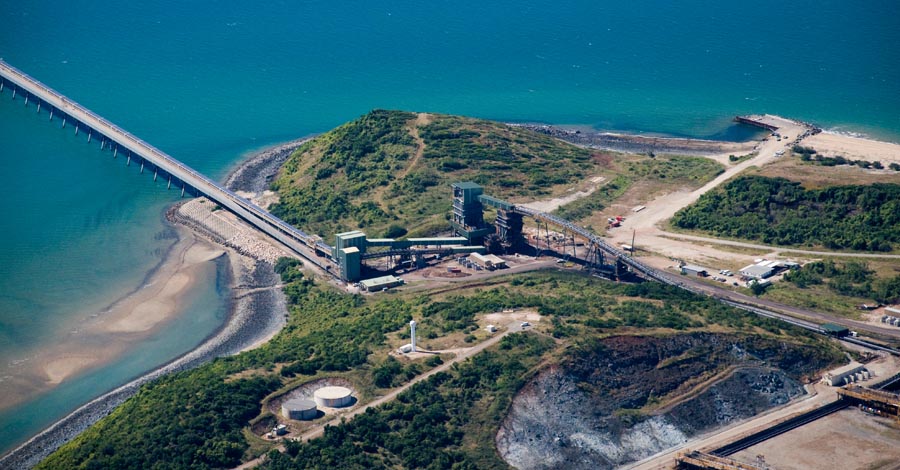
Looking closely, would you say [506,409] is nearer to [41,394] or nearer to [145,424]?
[145,424]

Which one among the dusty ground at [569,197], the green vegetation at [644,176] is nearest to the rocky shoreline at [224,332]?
the dusty ground at [569,197]

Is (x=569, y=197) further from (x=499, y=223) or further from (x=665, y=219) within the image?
(x=499, y=223)

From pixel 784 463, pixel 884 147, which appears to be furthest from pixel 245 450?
pixel 884 147

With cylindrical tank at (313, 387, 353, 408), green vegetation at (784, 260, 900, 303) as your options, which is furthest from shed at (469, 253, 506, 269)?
cylindrical tank at (313, 387, 353, 408)

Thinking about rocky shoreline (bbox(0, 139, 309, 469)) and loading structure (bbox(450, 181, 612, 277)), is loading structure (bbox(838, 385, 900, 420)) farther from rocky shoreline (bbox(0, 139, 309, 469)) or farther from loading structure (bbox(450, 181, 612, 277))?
rocky shoreline (bbox(0, 139, 309, 469))

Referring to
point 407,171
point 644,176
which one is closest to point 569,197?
point 644,176

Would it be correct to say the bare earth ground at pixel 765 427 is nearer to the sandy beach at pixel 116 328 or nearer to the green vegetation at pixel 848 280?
the green vegetation at pixel 848 280
